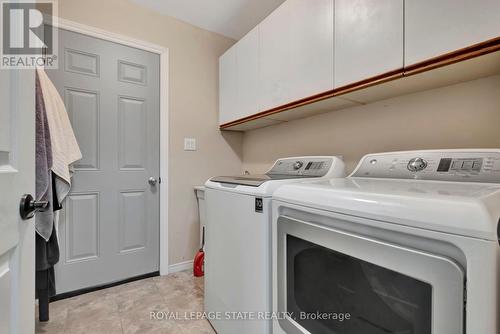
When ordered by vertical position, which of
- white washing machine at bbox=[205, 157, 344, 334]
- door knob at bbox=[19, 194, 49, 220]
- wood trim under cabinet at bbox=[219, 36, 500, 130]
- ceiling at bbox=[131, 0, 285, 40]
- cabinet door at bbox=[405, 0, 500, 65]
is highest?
ceiling at bbox=[131, 0, 285, 40]

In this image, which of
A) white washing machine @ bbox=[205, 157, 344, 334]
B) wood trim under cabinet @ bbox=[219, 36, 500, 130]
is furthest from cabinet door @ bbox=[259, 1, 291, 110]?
white washing machine @ bbox=[205, 157, 344, 334]

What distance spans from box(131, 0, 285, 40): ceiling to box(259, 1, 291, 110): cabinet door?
389mm

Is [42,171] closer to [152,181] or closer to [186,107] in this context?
[152,181]

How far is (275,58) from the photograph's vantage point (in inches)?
64.9

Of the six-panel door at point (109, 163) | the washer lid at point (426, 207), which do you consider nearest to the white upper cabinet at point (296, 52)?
the washer lid at point (426, 207)

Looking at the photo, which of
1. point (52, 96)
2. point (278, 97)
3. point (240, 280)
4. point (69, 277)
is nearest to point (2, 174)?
point (240, 280)

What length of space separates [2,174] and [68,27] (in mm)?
1788

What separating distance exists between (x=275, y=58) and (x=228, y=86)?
68 cm

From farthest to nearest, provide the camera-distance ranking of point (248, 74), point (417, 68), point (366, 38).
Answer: point (248, 74) < point (366, 38) < point (417, 68)

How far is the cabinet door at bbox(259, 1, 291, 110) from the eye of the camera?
1555 mm

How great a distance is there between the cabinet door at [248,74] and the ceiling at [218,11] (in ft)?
0.96

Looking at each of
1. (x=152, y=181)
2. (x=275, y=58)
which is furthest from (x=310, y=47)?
(x=152, y=181)

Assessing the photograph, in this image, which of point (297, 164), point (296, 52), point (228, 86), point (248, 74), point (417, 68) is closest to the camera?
point (417, 68)

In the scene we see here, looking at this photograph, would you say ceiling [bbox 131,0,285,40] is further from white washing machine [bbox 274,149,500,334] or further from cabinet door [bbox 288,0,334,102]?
white washing machine [bbox 274,149,500,334]
